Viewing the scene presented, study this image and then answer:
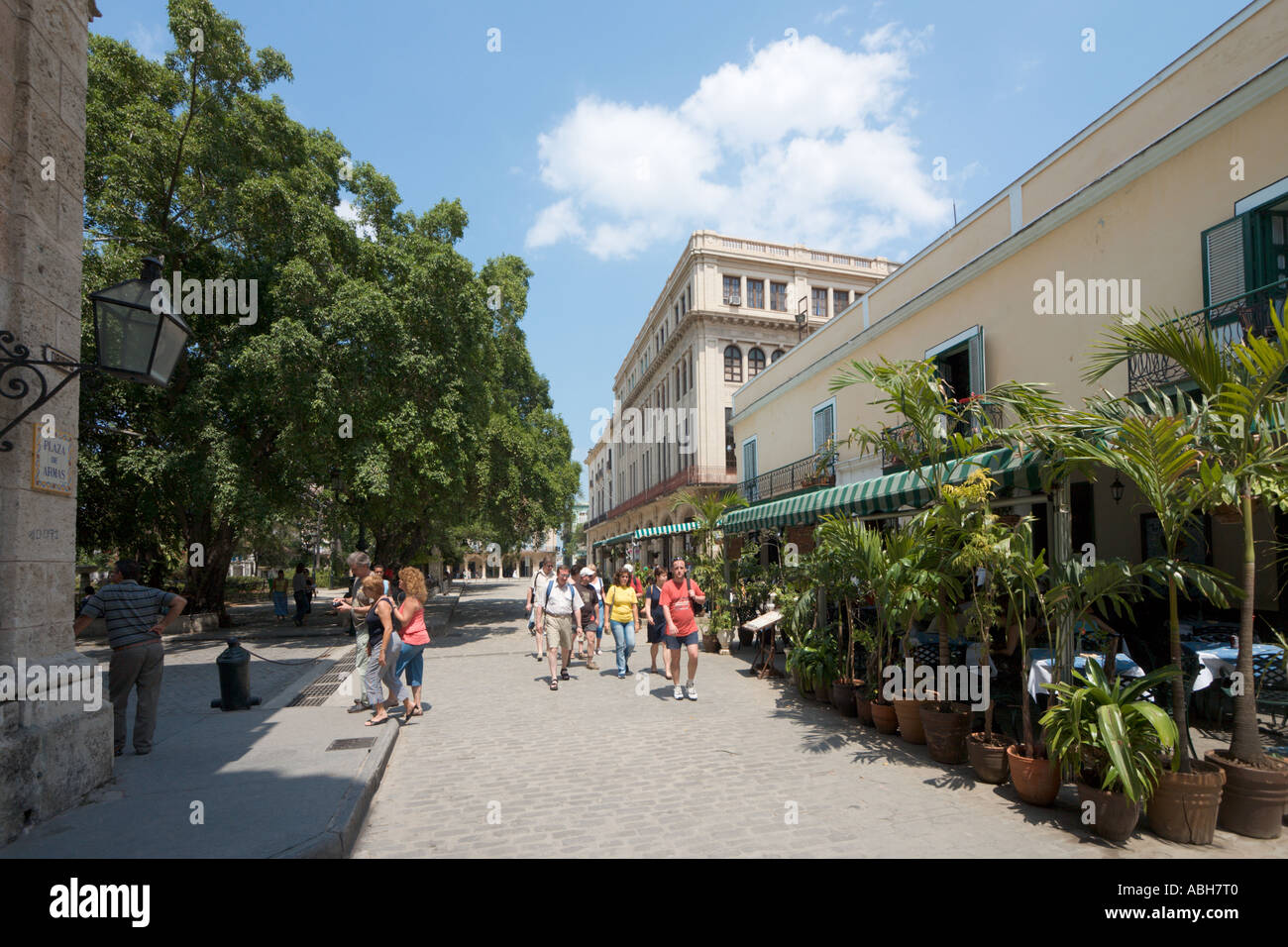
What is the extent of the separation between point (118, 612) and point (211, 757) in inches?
62.3

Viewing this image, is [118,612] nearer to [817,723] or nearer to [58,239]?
[58,239]

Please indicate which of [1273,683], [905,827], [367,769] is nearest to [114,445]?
[367,769]

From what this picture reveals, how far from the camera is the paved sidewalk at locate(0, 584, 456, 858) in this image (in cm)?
417

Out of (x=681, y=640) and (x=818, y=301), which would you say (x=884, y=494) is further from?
(x=818, y=301)

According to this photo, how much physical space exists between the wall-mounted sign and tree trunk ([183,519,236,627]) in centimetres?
1502

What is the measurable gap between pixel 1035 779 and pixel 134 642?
766cm

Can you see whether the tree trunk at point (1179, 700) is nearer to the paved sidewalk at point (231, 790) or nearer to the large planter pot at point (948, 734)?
the large planter pot at point (948, 734)

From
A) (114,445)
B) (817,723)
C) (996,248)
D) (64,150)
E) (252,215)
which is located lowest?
(817,723)

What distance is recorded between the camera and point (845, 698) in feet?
25.9

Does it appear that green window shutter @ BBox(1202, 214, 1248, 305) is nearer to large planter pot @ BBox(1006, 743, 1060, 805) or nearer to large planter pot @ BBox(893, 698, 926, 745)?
large planter pot @ BBox(893, 698, 926, 745)

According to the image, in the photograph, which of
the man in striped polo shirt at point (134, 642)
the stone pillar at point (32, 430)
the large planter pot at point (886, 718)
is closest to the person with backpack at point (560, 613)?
the large planter pot at point (886, 718)

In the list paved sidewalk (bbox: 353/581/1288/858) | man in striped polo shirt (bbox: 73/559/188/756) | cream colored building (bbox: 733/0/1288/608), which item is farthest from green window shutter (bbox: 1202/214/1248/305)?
man in striped polo shirt (bbox: 73/559/188/756)
